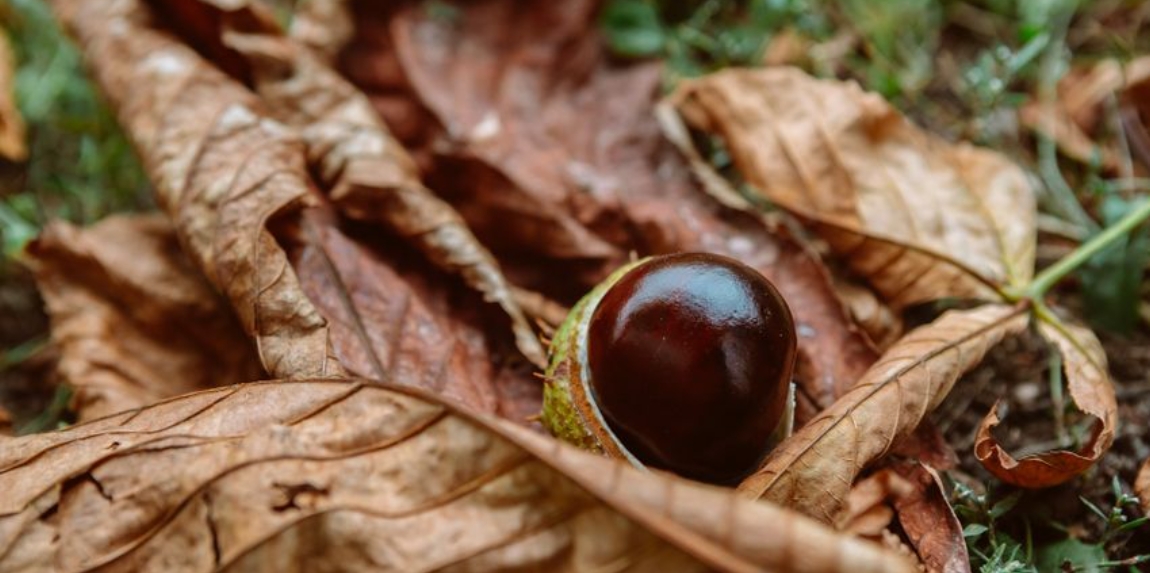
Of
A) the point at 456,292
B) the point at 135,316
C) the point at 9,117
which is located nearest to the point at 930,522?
the point at 456,292

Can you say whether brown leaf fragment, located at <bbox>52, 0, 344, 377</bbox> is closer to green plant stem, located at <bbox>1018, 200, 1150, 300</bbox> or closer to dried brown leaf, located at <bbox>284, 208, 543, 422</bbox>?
dried brown leaf, located at <bbox>284, 208, 543, 422</bbox>

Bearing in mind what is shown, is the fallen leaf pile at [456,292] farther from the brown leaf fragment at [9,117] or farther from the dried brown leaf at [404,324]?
the brown leaf fragment at [9,117]

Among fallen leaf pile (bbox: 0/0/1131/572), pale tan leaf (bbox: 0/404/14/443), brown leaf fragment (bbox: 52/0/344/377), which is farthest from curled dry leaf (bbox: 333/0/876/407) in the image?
pale tan leaf (bbox: 0/404/14/443)

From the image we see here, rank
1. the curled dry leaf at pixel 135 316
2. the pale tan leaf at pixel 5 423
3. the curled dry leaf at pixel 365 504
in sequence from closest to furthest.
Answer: the curled dry leaf at pixel 365 504 → the pale tan leaf at pixel 5 423 → the curled dry leaf at pixel 135 316

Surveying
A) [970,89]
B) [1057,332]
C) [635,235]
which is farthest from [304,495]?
[970,89]

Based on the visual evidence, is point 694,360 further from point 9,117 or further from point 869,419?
point 9,117

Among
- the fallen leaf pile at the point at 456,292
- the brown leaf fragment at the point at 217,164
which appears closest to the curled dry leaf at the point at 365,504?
the fallen leaf pile at the point at 456,292

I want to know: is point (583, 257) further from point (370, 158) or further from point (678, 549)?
point (678, 549)
